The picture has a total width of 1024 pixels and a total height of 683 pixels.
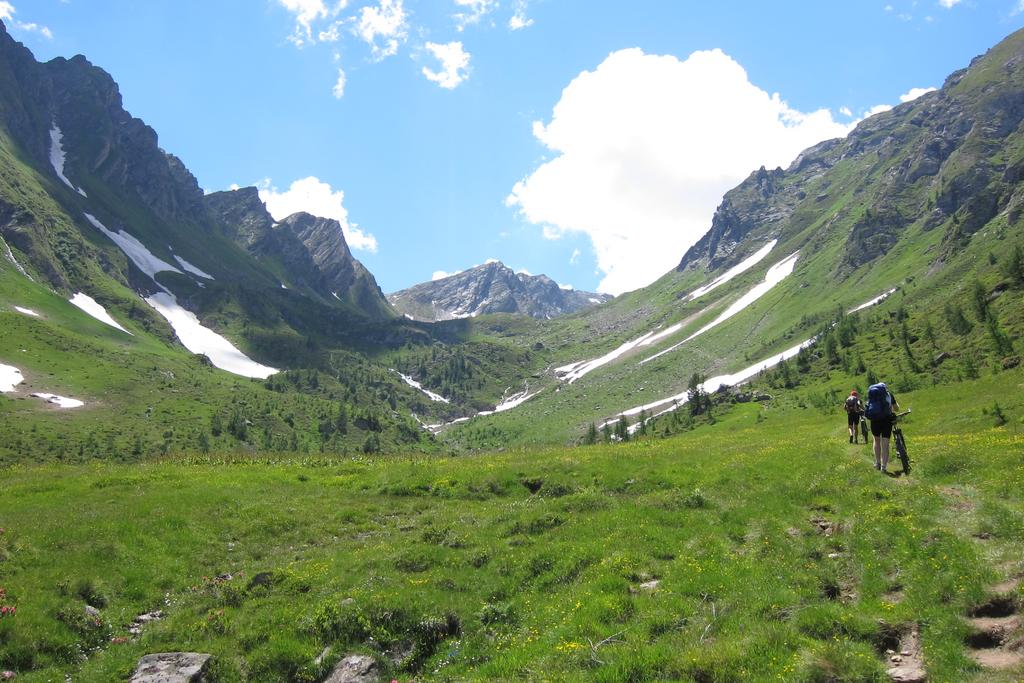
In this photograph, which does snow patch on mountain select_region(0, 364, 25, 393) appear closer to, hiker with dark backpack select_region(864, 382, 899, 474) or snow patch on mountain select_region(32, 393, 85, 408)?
snow patch on mountain select_region(32, 393, 85, 408)

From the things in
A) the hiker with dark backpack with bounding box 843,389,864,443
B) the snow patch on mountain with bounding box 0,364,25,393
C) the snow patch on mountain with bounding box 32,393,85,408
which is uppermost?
the snow patch on mountain with bounding box 0,364,25,393

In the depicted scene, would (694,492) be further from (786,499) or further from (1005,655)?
(1005,655)

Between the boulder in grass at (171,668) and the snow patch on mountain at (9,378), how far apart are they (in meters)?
185

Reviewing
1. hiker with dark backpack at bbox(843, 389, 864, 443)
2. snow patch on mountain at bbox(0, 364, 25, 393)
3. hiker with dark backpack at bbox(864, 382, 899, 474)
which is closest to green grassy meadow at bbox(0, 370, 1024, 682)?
hiker with dark backpack at bbox(864, 382, 899, 474)

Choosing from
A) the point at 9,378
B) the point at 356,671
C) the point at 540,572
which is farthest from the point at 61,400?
the point at 356,671

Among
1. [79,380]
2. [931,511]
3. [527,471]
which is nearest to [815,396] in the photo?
[527,471]

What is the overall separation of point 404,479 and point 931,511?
963 inches

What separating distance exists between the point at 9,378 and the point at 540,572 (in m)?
200

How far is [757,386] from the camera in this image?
5768 inches

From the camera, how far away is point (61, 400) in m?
165

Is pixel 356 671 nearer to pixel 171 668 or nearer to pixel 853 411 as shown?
pixel 171 668

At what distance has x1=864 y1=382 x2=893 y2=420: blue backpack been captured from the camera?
24.5 meters

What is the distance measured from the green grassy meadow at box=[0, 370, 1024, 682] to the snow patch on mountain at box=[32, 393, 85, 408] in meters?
165

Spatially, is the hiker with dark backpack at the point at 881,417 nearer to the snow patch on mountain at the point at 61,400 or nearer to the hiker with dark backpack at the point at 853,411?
the hiker with dark backpack at the point at 853,411
